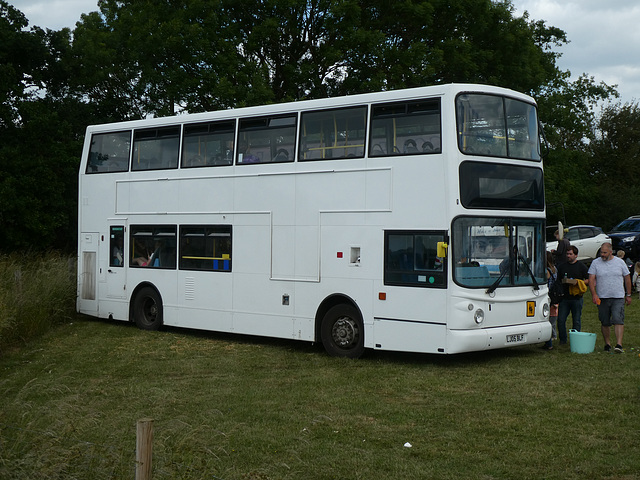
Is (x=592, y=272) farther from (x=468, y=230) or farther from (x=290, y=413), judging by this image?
(x=290, y=413)

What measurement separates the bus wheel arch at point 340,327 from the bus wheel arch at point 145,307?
473cm

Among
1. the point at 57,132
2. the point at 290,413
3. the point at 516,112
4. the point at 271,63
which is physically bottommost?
the point at 290,413

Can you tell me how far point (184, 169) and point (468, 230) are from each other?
656cm

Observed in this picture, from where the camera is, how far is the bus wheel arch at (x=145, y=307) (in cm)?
1780

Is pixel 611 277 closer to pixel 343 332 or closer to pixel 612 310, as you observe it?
pixel 612 310

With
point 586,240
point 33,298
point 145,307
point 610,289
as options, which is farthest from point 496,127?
point 586,240

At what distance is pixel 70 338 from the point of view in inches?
657

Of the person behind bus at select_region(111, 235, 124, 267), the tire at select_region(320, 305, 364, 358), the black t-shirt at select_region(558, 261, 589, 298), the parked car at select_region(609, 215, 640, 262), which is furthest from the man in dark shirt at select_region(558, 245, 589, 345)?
the parked car at select_region(609, 215, 640, 262)

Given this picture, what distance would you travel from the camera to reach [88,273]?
63.5ft

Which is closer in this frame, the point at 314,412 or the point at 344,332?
the point at 314,412

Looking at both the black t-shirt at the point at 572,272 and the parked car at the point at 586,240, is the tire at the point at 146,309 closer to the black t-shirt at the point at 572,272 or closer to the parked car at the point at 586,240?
the black t-shirt at the point at 572,272

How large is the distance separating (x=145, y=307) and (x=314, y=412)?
30.2ft

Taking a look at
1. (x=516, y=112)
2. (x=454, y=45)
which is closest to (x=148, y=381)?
(x=516, y=112)

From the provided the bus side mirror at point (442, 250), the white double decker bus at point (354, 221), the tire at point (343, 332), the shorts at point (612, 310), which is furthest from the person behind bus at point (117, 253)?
the shorts at point (612, 310)
